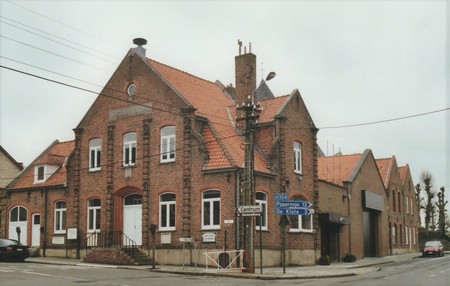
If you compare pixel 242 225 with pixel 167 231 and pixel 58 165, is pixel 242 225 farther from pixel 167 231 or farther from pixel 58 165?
pixel 58 165

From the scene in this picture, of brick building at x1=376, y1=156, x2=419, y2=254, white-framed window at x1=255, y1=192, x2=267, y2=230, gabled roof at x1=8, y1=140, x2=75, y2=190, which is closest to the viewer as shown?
white-framed window at x1=255, y1=192, x2=267, y2=230

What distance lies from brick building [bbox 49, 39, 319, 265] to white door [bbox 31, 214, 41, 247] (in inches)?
124

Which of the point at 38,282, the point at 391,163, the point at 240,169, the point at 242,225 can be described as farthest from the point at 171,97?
the point at 391,163

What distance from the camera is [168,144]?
31469 millimetres

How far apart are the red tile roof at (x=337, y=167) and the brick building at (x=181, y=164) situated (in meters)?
7.88

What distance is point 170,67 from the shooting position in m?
35.2

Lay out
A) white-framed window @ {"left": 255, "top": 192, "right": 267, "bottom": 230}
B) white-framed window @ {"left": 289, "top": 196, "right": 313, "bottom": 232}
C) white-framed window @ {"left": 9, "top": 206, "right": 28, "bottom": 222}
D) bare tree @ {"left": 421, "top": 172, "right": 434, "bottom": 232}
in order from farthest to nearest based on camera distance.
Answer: bare tree @ {"left": 421, "top": 172, "right": 434, "bottom": 232}
white-framed window @ {"left": 9, "top": 206, "right": 28, "bottom": 222}
white-framed window @ {"left": 289, "top": 196, "right": 313, "bottom": 232}
white-framed window @ {"left": 255, "top": 192, "right": 267, "bottom": 230}

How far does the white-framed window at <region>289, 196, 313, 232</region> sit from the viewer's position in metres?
32.2

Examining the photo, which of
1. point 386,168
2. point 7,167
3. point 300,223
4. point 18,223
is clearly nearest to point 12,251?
point 18,223

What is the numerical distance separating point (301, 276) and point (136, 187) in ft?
39.4

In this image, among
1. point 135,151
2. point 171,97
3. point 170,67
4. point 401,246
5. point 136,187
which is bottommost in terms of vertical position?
point 401,246

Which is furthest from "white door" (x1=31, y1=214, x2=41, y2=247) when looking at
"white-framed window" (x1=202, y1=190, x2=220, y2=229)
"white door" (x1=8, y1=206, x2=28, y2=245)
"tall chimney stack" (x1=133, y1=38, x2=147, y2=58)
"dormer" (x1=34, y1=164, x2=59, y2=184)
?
"white-framed window" (x1=202, y1=190, x2=220, y2=229)

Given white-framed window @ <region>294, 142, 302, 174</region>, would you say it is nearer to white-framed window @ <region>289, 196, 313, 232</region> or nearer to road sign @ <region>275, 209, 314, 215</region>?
white-framed window @ <region>289, 196, 313, 232</region>

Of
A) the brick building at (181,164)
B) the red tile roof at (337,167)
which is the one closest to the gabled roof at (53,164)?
the brick building at (181,164)
